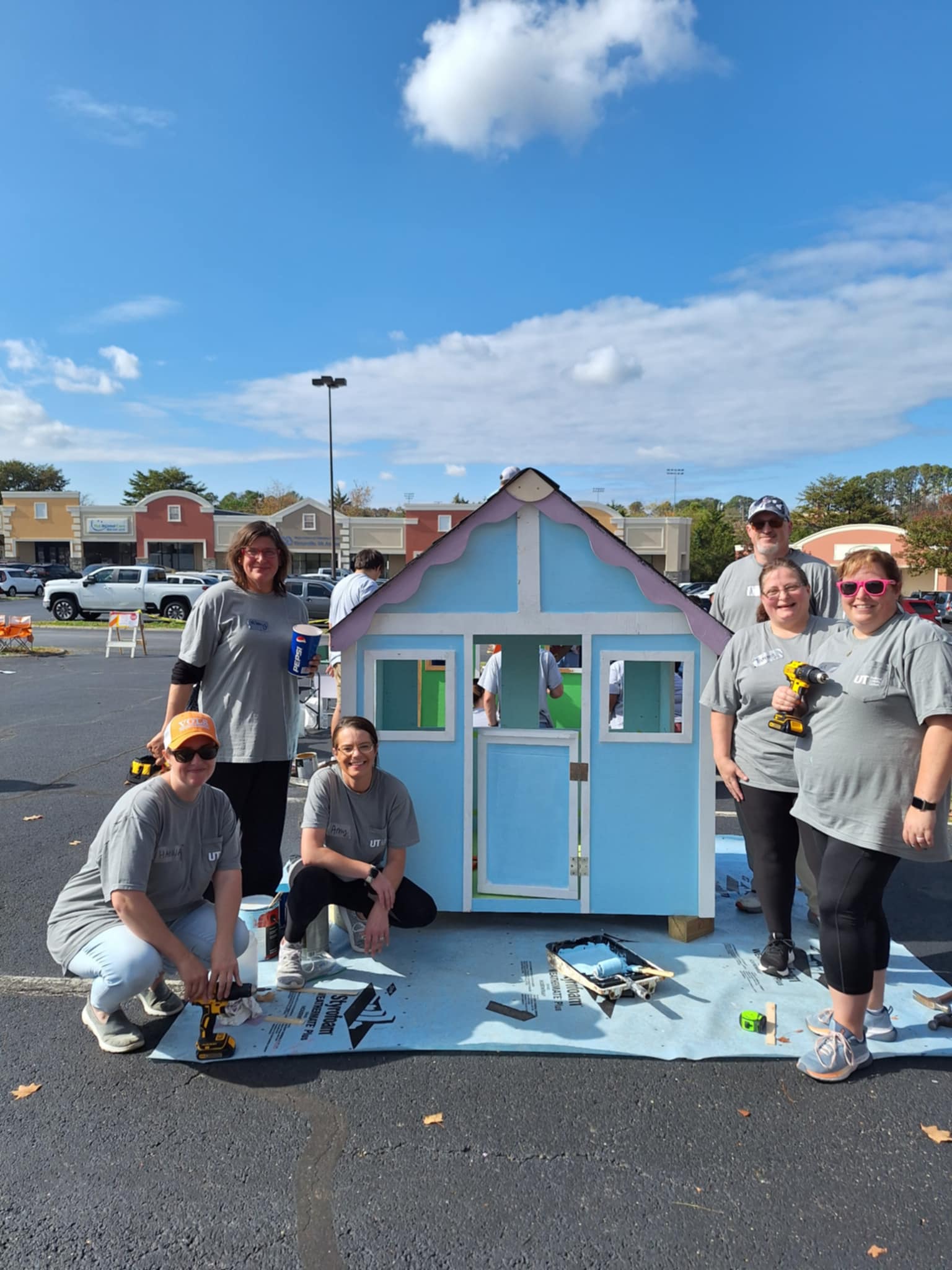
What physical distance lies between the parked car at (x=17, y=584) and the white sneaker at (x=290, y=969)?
3644cm

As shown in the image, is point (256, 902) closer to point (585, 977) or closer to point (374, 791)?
point (374, 791)

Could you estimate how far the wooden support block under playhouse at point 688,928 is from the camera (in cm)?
365

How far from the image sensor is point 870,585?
255 centimetres

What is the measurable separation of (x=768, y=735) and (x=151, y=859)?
7.90 feet

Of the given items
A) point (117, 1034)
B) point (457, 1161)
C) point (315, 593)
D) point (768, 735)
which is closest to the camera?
point (457, 1161)

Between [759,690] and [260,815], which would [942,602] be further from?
[260,815]

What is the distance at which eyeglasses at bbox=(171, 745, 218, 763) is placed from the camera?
278 cm

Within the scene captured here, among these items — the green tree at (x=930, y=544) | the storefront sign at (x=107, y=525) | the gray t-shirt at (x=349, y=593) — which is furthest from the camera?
the storefront sign at (x=107, y=525)

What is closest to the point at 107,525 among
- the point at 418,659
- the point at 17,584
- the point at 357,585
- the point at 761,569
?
the point at 17,584

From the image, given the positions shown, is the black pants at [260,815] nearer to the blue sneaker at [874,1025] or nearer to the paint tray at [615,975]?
the paint tray at [615,975]

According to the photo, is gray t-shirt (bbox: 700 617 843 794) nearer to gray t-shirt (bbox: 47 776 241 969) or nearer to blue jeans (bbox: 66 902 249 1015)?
gray t-shirt (bbox: 47 776 241 969)

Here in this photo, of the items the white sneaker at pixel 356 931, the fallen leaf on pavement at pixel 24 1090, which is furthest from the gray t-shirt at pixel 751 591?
the fallen leaf on pavement at pixel 24 1090

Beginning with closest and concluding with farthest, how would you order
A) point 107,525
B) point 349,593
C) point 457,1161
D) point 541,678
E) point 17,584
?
point 457,1161 → point 541,678 → point 349,593 → point 17,584 → point 107,525

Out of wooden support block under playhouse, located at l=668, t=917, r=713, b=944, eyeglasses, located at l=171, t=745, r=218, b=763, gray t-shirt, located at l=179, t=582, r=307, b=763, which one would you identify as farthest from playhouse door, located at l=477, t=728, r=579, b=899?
eyeglasses, located at l=171, t=745, r=218, b=763
